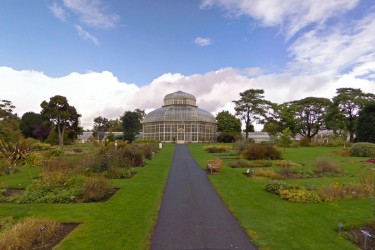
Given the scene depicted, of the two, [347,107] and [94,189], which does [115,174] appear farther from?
[347,107]

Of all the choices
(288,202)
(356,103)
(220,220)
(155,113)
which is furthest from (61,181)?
(155,113)

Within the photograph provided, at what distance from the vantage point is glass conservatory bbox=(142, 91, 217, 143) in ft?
202

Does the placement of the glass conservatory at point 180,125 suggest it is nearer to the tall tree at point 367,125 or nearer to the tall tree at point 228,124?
the tall tree at point 228,124

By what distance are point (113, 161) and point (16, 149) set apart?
883 cm

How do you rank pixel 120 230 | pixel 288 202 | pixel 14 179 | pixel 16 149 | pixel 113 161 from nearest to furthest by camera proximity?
pixel 120 230, pixel 288 202, pixel 14 179, pixel 113 161, pixel 16 149

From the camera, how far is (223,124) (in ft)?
220

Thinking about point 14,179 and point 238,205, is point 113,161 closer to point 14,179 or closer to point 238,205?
point 14,179

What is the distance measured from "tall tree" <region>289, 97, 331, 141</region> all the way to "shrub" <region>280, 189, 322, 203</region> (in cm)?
5105

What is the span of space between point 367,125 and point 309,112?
19141 millimetres

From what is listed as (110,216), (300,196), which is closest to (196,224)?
(110,216)

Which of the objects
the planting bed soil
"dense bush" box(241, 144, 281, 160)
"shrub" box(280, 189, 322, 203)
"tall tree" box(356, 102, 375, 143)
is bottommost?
the planting bed soil

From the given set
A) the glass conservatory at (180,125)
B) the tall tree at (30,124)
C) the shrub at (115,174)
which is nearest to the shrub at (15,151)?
the shrub at (115,174)

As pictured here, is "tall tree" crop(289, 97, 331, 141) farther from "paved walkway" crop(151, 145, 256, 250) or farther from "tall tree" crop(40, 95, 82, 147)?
"paved walkway" crop(151, 145, 256, 250)

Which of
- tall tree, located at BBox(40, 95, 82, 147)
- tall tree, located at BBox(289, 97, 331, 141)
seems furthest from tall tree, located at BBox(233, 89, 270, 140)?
tall tree, located at BBox(40, 95, 82, 147)
